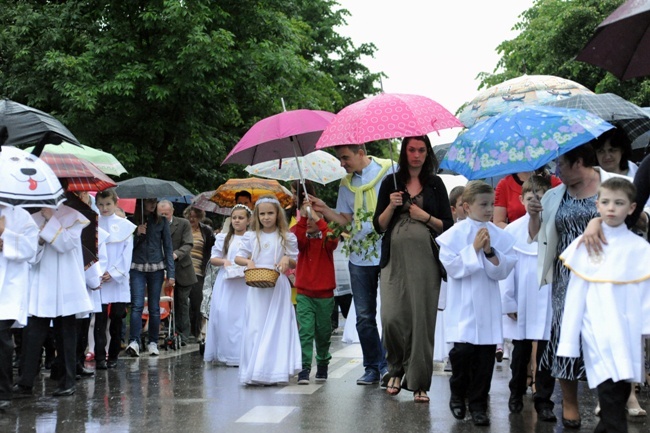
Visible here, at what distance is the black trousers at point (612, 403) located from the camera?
6.88 meters

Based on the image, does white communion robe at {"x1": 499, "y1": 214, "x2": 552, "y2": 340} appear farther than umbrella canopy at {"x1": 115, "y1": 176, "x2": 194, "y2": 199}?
No

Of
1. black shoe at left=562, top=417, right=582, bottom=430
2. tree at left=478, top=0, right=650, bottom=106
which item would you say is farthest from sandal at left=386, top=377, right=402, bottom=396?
tree at left=478, top=0, right=650, bottom=106

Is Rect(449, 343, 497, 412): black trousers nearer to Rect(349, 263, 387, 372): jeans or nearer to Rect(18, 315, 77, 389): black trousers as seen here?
Rect(349, 263, 387, 372): jeans

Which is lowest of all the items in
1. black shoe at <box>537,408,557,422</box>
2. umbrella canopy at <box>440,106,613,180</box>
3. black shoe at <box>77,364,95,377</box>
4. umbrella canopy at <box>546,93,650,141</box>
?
black shoe at <box>77,364,95,377</box>

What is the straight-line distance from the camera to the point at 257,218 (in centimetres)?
1175

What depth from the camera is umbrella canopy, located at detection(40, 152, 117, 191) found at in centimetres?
1144

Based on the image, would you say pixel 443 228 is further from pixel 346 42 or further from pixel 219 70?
pixel 346 42

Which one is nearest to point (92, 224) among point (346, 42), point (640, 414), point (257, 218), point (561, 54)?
point (257, 218)

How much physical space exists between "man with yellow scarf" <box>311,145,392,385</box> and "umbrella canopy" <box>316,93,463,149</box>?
55.6 inches

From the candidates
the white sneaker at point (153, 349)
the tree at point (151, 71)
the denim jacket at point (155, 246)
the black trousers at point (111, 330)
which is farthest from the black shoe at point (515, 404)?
the tree at point (151, 71)

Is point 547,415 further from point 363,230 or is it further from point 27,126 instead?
point 27,126

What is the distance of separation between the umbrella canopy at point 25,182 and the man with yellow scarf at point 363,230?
2.58 meters

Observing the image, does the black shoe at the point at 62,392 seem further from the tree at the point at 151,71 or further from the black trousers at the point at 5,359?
the tree at the point at 151,71

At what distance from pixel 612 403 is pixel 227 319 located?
25.8ft
